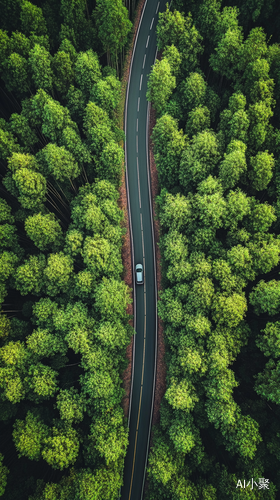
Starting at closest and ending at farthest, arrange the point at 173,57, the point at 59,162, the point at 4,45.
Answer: the point at 59,162 → the point at 4,45 → the point at 173,57

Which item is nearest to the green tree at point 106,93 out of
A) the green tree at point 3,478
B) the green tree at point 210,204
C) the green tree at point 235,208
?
the green tree at point 210,204

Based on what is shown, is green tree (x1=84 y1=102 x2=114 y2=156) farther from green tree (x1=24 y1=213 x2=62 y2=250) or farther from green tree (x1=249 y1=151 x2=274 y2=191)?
green tree (x1=249 y1=151 x2=274 y2=191)

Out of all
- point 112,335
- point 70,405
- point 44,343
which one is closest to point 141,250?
point 112,335

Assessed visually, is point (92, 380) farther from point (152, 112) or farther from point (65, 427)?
point (152, 112)

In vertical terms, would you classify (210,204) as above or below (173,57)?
below

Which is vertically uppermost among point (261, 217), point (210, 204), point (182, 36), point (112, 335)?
point (182, 36)

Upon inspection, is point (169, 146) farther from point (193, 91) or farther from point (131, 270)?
point (131, 270)

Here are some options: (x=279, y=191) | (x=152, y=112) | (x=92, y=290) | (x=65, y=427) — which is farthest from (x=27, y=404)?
(x=152, y=112)

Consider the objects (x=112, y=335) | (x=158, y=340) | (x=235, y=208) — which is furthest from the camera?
(x=158, y=340)

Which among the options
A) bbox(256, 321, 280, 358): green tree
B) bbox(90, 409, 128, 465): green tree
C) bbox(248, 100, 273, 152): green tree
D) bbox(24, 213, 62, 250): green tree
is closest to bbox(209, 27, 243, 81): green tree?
bbox(248, 100, 273, 152): green tree
